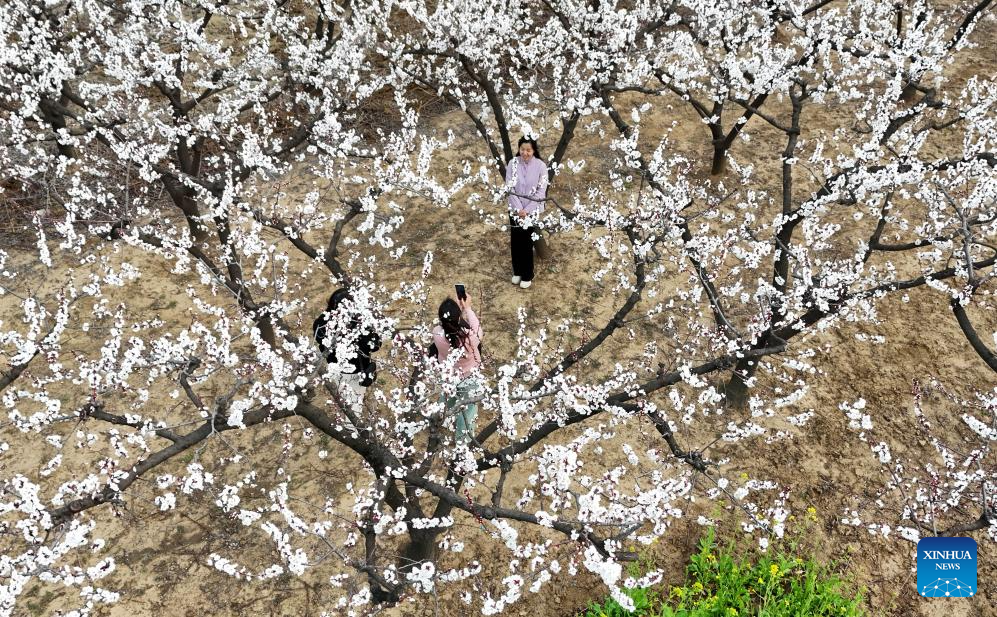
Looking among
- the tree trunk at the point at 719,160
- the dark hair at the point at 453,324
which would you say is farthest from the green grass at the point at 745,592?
the tree trunk at the point at 719,160

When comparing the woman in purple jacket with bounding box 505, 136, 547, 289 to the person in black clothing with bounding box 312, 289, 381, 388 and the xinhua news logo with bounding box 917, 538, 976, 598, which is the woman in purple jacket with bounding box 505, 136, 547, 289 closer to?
the person in black clothing with bounding box 312, 289, 381, 388

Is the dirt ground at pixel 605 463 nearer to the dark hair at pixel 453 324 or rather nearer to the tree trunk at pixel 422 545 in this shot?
the tree trunk at pixel 422 545

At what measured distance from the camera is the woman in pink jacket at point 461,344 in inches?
191

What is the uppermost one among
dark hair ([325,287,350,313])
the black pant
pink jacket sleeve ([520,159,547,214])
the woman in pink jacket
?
pink jacket sleeve ([520,159,547,214])

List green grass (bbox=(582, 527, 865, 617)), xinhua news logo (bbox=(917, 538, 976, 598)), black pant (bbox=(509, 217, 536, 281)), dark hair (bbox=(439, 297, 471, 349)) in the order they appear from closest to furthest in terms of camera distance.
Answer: xinhua news logo (bbox=(917, 538, 976, 598)) < dark hair (bbox=(439, 297, 471, 349)) < green grass (bbox=(582, 527, 865, 617)) < black pant (bbox=(509, 217, 536, 281))

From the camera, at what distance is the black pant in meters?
7.44

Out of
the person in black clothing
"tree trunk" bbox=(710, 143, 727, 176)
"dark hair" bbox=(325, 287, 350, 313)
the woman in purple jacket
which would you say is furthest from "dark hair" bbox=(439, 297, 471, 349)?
"tree trunk" bbox=(710, 143, 727, 176)

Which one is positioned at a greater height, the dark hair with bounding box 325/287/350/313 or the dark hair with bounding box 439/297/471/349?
the dark hair with bounding box 325/287/350/313

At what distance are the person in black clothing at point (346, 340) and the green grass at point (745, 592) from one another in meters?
2.94

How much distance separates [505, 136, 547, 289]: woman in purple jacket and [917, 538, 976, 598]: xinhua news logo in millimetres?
4609

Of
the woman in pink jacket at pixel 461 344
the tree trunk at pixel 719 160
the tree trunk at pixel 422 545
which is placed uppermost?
the tree trunk at pixel 719 160

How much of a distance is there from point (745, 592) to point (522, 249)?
451cm

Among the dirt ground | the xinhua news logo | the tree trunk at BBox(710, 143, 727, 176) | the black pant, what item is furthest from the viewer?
the tree trunk at BBox(710, 143, 727, 176)

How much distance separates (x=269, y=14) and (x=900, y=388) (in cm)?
933
